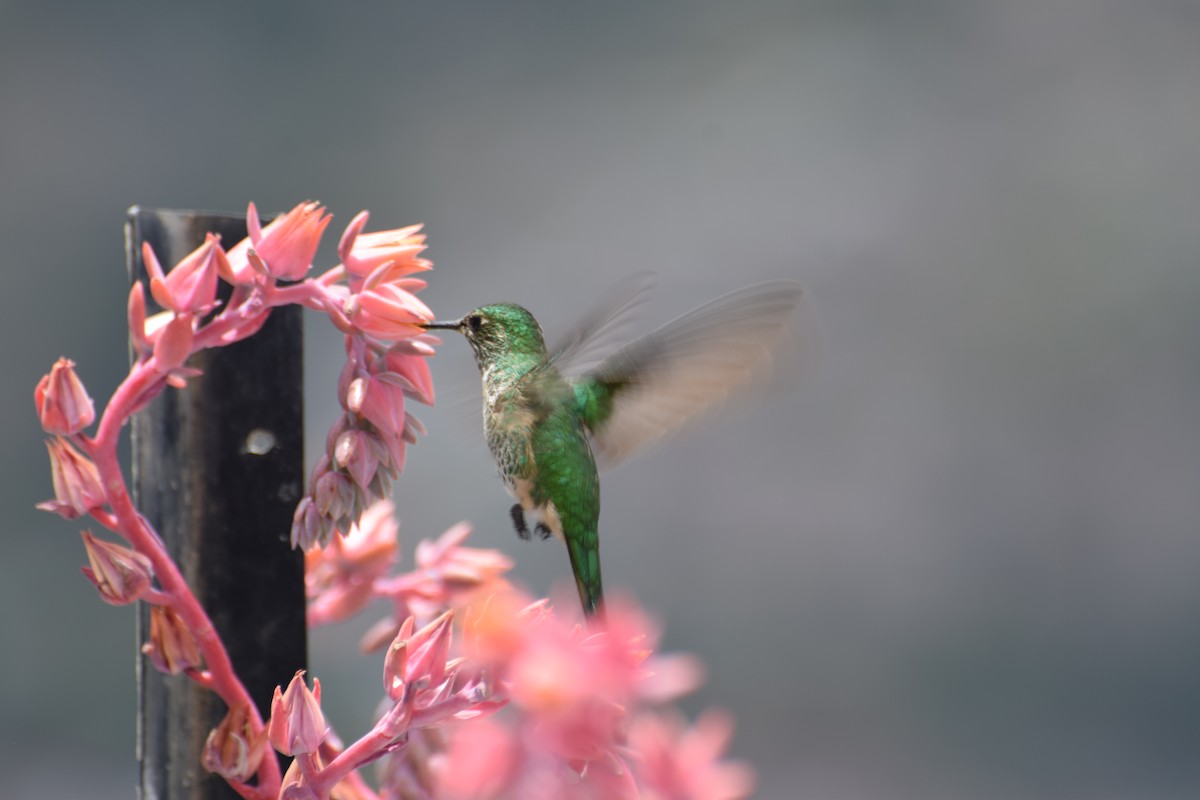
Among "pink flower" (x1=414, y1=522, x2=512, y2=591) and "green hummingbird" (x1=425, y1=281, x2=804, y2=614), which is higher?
"green hummingbird" (x1=425, y1=281, x2=804, y2=614)

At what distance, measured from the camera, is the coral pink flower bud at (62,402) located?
1.22ft

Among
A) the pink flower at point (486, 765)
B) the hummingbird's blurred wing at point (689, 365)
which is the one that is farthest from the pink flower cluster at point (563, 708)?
the hummingbird's blurred wing at point (689, 365)

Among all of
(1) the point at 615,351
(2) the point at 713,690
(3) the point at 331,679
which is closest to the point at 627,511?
(2) the point at 713,690

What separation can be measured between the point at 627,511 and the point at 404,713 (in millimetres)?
1662

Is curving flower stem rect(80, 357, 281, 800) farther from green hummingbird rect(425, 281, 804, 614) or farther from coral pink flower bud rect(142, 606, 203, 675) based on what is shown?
green hummingbird rect(425, 281, 804, 614)

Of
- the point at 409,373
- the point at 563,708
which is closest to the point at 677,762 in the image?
the point at 563,708

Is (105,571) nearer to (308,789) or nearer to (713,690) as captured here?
(308,789)

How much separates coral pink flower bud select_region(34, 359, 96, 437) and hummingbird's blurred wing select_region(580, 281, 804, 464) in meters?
0.24

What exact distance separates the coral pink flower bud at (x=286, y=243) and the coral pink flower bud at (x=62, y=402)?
7 centimetres

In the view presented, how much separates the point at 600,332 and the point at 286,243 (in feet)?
0.67

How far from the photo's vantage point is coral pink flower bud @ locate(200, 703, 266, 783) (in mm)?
→ 380

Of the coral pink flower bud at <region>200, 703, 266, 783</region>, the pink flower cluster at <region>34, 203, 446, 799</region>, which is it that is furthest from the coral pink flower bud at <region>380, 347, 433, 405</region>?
the coral pink flower bud at <region>200, 703, 266, 783</region>

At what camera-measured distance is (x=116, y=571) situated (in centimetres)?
37

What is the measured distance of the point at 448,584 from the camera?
1.58ft
